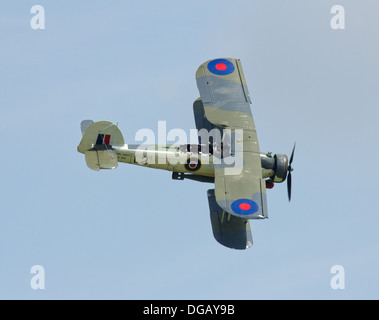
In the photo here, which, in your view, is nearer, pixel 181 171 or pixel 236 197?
pixel 236 197

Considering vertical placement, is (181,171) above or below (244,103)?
below

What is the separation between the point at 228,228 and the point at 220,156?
3.22m

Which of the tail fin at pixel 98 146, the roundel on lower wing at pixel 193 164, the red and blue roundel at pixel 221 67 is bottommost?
the roundel on lower wing at pixel 193 164

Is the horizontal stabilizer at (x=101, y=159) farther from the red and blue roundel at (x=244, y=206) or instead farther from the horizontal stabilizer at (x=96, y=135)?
the red and blue roundel at (x=244, y=206)

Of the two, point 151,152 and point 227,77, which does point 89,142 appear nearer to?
point 151,152

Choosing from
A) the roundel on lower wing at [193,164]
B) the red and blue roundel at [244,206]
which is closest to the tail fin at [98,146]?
the roundel on lower wing at [193,164]

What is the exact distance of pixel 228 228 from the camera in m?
45.7

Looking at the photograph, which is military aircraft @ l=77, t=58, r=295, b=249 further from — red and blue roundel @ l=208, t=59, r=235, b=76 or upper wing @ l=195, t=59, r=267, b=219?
red and blue roundel @ l=208, t=59, r=235, b=76

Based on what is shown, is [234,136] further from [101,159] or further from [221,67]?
[101,159]

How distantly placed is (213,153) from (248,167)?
6.27 feet

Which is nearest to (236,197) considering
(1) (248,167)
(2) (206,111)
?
(1) (248,167)

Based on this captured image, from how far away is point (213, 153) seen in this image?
46000 millimetres

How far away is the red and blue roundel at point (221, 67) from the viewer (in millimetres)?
48844

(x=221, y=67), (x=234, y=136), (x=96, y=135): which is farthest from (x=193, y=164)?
(x=221, y=67)
